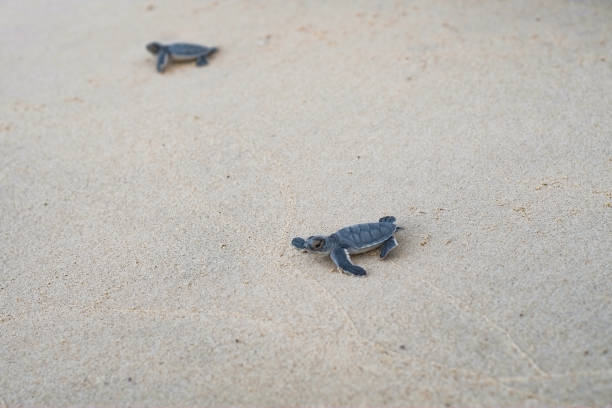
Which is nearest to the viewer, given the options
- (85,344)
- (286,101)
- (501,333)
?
(501,333)

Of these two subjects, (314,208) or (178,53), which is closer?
(314,208)

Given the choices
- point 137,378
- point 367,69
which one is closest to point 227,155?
point 367,69

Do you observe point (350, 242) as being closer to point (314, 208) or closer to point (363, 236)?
point (363, 236)

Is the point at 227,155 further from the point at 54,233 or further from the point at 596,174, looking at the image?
the point at 596,174

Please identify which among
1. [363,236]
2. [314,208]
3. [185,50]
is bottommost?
[314,208]

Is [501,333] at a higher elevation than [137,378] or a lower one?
higher

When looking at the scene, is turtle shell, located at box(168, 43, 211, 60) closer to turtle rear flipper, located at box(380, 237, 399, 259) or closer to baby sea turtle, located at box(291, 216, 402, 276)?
baby sea turtle, located at box(291, 216, 402, 276)

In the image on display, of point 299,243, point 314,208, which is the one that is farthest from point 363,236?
point 314,208
